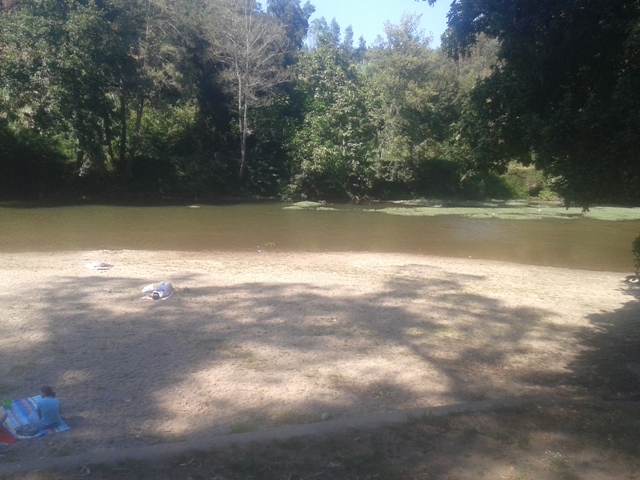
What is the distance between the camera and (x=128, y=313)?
882cm

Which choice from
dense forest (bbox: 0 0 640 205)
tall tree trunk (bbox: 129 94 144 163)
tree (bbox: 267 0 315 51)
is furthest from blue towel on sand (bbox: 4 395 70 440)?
tree (bbox: 267 0 315 51)

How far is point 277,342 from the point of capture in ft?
25.6

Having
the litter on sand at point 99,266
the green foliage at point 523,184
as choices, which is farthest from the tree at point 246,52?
the litter on sand at point 99,266

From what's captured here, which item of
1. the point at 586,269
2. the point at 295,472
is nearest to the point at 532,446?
the point at 295,472

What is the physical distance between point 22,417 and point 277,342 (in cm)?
350

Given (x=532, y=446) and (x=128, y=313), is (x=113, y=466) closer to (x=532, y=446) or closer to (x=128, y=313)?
(x=532, y=446)

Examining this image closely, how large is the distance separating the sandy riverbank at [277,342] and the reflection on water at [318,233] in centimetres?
377

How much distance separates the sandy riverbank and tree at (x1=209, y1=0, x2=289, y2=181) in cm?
1985

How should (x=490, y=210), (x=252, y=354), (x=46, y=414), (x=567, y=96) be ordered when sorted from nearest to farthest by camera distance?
(x=46, y=414)
(x=567, y=96)
(x=252, y=354)
(x=490, y=210)

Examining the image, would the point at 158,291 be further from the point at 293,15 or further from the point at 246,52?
the point at 293,15

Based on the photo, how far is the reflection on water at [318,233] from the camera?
16.5 metres

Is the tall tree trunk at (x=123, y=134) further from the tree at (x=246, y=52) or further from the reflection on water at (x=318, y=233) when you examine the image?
the reflection on water at (x=318, y=233)

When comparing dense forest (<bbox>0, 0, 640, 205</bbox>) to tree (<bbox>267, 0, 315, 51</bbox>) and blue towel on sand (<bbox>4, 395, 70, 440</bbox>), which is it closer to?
tree (<bbox>267, 0, 315, 51</bbox>)

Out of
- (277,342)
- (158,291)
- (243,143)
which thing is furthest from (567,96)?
(243,143)
